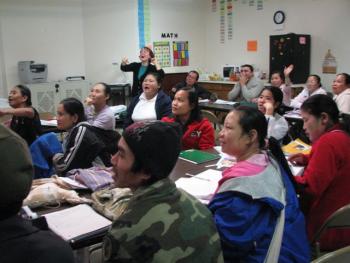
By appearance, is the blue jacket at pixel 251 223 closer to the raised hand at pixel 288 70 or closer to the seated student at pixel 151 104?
the seated student at pixel 151 104

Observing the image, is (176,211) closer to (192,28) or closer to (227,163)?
(227,163)

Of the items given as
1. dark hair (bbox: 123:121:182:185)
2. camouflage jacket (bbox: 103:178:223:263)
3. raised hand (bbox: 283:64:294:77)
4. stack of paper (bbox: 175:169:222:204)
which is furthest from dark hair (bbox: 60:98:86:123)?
raised hand (bbox: 283:64:294:77)

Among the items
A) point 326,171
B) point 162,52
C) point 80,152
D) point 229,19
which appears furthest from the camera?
point 229,19

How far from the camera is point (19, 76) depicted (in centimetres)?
695

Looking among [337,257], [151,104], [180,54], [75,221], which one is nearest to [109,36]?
[180,54]

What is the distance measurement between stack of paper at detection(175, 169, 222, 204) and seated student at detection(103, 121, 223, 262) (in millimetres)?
735

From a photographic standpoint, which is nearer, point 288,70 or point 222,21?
point 288,70

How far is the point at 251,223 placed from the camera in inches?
55.7

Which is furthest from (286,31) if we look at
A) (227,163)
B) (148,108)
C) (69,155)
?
(69,155)

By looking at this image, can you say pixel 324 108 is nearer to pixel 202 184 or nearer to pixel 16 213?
pixel 202 184

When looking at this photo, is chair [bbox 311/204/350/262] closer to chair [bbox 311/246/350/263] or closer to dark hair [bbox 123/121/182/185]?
chair [bbox 311/246/350/263]

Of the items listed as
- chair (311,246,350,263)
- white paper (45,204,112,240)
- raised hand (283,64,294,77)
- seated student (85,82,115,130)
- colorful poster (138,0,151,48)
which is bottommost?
white paper (45,204,112,240)

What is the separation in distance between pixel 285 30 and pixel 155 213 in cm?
687

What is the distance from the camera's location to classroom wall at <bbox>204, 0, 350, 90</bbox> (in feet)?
21.4
